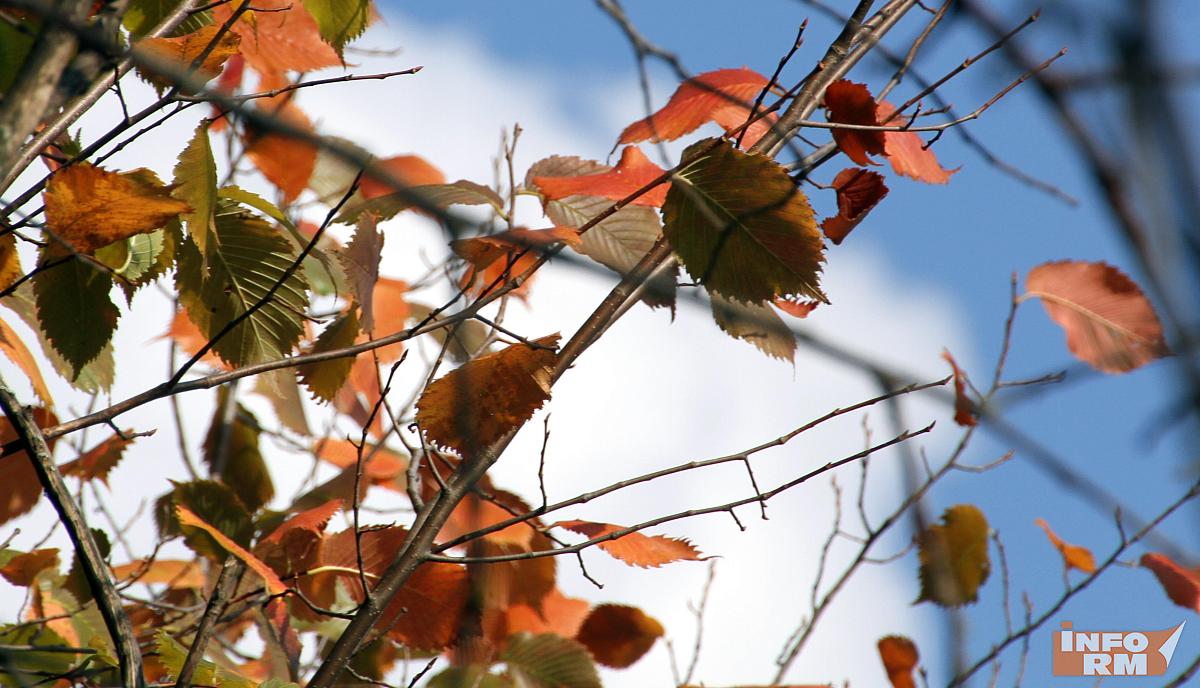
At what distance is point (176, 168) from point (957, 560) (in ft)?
4.52

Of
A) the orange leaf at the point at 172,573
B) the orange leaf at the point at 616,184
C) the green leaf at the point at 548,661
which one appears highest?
the orange leaf at the point at 616,184

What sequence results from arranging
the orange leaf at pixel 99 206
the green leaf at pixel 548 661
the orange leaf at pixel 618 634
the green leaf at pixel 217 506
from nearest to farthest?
the orange leaf at pixel 99 206 → the green leaf at pixel 217 506 → the green leaf at pixel 548 661 → the orange leaf at pixel 618 634

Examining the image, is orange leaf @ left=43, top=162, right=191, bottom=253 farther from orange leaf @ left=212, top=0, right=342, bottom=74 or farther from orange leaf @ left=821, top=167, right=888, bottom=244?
orange leaf @ left=821, top=167, right=888, bottom=244

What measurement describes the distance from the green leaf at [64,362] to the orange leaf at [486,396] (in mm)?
435

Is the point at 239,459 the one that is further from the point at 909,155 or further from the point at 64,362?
the point at 909,155

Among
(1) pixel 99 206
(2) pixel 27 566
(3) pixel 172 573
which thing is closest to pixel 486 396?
(1) pixel 99 206

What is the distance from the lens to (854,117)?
1.00 m

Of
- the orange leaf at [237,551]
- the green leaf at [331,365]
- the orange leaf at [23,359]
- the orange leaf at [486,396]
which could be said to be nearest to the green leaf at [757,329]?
the orange leaf at [486,396]

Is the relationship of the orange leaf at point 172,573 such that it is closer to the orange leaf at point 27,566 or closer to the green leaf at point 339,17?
the orange leaf at point 27,566

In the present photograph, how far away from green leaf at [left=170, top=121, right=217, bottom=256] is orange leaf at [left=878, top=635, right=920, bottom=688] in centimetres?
129

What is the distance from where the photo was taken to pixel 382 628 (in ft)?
3.79

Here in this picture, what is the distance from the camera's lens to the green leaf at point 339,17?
3.49 ft

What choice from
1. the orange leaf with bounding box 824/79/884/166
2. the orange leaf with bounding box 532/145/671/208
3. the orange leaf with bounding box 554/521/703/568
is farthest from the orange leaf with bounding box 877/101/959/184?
the orange leaf with bounding box 554/521/703/568

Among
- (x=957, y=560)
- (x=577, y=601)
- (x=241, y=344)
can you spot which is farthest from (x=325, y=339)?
(x=957, y=560)
